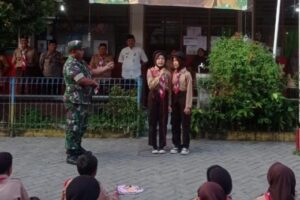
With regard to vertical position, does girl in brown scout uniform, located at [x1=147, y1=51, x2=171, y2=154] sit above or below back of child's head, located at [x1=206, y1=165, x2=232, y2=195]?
above

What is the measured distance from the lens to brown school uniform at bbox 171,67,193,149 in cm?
1013

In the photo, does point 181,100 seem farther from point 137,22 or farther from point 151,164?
point 137,22

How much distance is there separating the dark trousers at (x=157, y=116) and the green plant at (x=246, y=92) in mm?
1314

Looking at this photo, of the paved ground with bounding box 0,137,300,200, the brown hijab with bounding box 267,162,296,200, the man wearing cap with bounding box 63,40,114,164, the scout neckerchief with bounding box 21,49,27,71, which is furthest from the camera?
the scout neckerchief with bounding box 21,49,27,71

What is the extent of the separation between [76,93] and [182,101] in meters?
1.83

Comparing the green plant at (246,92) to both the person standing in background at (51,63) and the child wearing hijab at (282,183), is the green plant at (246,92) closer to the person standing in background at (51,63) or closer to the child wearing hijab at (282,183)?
the person standing in background at (51,63)

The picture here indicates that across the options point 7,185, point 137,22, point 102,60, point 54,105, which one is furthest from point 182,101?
point 137,22

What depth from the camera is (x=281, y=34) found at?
15969 mm

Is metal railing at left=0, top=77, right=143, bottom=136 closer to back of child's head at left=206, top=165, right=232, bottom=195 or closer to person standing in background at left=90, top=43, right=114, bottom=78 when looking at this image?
person standing in background at left=90, top=43, right=114, bottom=78

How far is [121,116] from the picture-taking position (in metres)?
11.6

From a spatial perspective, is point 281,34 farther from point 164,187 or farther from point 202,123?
point 164,187

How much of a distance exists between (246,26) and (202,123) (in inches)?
208

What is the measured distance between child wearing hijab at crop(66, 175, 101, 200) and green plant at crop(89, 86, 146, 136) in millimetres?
6778

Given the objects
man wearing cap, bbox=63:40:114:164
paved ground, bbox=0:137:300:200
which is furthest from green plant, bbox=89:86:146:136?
man wearing cap, bbox=63:40:114:164
